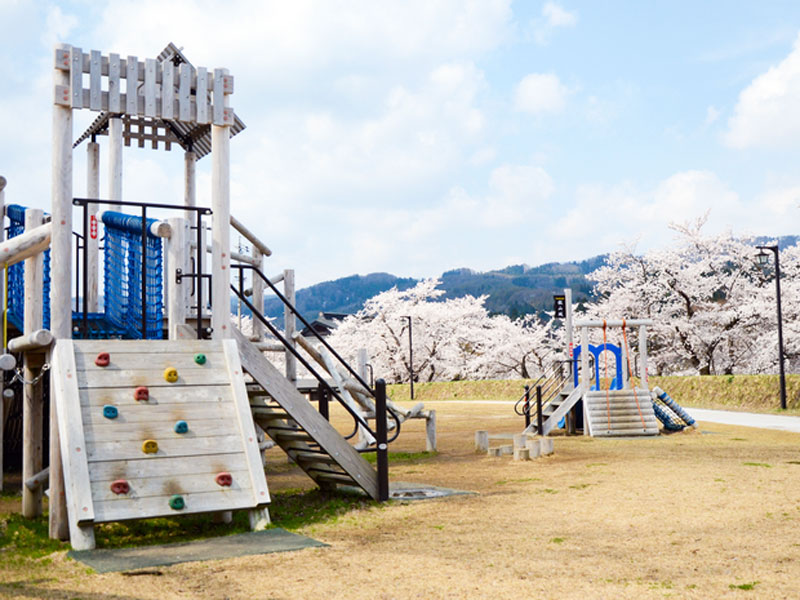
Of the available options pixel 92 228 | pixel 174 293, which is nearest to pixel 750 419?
pixel 92 228

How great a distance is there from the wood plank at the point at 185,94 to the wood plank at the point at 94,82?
740 mm

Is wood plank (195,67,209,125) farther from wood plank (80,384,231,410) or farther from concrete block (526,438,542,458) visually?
concrete block (526,438,542,458)

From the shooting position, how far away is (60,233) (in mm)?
6762

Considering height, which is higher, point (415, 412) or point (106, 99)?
point (106, 99)

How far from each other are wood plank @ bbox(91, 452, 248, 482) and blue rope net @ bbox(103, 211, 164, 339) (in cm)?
173

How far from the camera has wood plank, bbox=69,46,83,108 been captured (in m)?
6.91

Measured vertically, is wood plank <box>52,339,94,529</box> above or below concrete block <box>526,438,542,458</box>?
above

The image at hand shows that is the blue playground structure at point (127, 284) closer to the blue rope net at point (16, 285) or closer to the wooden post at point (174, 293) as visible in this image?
the wooden post at point (174, 293)

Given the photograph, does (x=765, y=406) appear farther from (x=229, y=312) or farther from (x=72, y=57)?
(x=72, y=57)

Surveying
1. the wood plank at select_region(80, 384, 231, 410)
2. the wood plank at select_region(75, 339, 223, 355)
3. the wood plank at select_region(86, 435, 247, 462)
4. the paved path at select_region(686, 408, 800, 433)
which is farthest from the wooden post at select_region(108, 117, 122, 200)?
the paved path at select_region(686, 408, 800, 433)

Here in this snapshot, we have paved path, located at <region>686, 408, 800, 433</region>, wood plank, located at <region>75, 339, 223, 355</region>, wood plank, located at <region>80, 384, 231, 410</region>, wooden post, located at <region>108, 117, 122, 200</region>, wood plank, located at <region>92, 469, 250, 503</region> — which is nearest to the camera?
wood plank, located at <region>92, 469, 250, 503</region>

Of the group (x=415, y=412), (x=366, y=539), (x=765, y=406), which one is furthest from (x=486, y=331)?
(x=366, y=539)

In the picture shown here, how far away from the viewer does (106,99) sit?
7.06m

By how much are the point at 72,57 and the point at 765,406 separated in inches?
960
